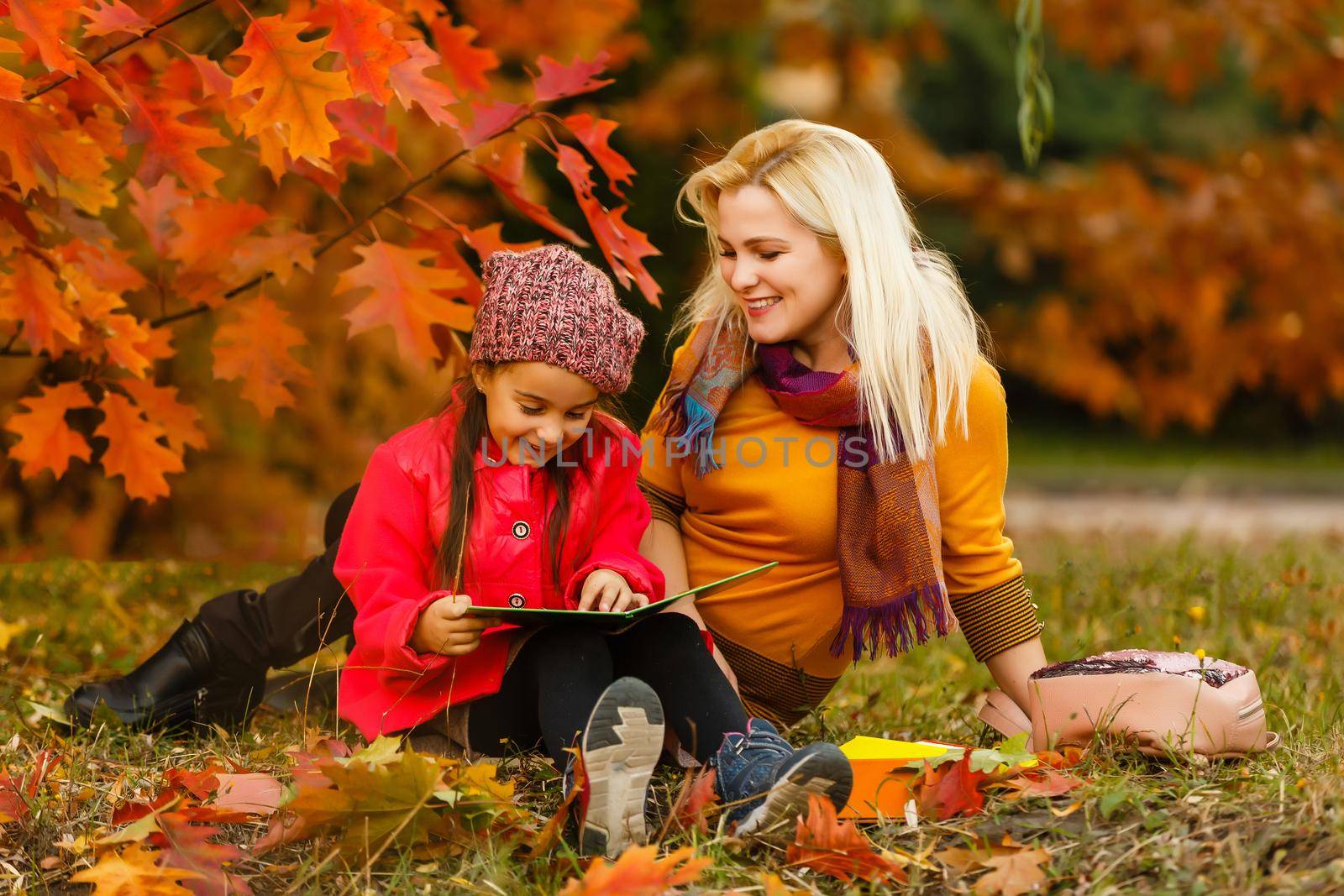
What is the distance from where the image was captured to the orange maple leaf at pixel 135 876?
1.90m

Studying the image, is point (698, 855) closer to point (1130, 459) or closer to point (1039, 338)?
point (1039, 338)

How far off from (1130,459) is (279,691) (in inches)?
457

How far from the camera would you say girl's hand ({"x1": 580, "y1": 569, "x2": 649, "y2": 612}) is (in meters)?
2.36

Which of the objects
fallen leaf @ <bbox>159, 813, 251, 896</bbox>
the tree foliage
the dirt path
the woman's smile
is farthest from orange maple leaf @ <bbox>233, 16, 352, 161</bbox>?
the dirt path

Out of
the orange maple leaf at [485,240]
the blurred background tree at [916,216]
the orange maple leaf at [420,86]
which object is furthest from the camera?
the blurred background tree at [916,216]

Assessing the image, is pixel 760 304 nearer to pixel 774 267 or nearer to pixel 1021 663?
pixel 774 267

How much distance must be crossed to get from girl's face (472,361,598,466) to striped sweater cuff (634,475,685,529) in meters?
0.42

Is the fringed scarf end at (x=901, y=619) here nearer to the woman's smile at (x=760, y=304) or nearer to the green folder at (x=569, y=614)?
the green folder at (x=569, y=614)

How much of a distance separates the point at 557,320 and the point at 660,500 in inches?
24.9

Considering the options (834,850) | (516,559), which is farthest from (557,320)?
(834,850)

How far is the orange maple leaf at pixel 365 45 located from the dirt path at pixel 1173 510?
5361 mm

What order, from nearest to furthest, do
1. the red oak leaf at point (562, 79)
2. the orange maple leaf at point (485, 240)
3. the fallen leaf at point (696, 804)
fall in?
the fallen leaf at point (696, 804) < the red oak leaf at point (562, 79) < the orange maple leaf at point (485, 240)

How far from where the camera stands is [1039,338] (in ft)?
27.1

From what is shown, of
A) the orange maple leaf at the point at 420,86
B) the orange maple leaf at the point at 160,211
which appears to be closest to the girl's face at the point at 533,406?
the orange maple leaf at the point at 420,86
